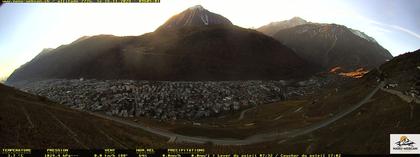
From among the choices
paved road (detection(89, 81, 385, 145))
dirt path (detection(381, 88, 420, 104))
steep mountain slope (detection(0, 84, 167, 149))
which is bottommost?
paved road (detection(89, 81, 385, 145))

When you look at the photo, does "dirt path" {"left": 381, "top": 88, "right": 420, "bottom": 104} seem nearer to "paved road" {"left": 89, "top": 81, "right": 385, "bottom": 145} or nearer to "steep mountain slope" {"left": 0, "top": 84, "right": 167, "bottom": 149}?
"paved road" {"left": 89, "top": 81, "right": 385, "bottom": 145}

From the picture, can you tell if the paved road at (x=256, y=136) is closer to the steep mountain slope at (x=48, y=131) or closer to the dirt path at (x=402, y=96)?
the dirt path at (x=402, y=96)

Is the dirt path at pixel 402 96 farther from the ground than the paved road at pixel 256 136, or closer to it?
farther from the ground

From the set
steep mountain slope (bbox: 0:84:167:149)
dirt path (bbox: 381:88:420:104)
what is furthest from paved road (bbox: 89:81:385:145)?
steep mountain slope (bbox: 0:84:167:149)

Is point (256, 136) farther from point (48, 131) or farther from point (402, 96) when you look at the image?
point (48, 131)

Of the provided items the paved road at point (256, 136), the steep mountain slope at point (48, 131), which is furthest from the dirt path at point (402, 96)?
the steep mountain slope at point (48, 131)

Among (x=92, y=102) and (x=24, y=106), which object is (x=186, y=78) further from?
(x=24, y=106)

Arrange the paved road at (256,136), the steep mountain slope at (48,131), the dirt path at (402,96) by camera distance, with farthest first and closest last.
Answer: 1. the paved road at (256,136)
2. the dirt path at (402,96)
3. the steep mountain slope at (48,131)

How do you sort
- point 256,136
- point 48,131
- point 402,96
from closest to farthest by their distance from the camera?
point 48,131
point 402,96
point 256,136

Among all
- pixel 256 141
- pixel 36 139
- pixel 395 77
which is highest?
pixel 395 77

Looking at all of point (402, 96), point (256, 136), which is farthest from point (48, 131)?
point (402, 96)

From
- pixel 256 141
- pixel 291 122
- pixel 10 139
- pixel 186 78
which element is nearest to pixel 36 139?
pixel 10 139
